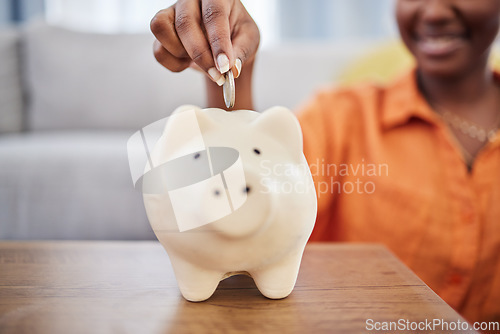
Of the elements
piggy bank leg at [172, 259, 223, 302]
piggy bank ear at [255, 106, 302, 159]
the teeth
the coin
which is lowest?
piggy bank leg at [172, 259, 223, 302]

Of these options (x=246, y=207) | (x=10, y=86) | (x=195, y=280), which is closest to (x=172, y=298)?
(x=195, y=280)

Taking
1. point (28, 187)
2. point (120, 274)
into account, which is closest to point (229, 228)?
point (120, 274)

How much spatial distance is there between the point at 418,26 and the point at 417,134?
0.22 meters

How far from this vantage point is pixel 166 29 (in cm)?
48

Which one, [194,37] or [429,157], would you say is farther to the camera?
[429,157]

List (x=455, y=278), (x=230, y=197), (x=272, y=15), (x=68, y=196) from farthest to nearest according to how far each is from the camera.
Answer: (x=272, y=15) < (x=68, y=196) < (x=455, y=278) < (x=230, y=197)

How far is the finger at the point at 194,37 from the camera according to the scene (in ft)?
1.49

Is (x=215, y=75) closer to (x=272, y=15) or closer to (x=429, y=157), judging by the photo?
(x=429, y=157)

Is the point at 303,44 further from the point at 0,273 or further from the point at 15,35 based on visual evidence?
the point at 0,273

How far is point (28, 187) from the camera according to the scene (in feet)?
3.82

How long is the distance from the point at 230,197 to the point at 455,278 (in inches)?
24.0

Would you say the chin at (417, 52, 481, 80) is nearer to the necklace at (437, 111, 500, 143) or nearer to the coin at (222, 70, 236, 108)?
the necklace at (437, 111, 500, 143)

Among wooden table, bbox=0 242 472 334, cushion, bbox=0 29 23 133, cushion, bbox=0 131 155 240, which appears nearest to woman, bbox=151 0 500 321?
wooden table, bbox=0 242 472 334

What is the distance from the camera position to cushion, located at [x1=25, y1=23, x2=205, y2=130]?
1496 mm
